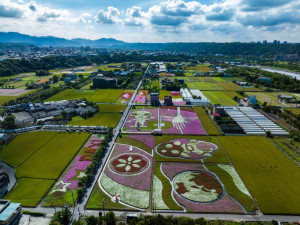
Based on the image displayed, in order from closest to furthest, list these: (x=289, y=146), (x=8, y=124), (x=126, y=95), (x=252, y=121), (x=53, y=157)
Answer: (x=53, y=157), (x=289, y=146), (x=8, y=124), (x=252, y=121), (x=126, y=95)

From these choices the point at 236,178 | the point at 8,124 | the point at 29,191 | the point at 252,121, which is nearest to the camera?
the point at 29,191

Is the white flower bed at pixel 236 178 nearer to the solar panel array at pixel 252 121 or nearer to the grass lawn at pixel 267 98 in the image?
the solar panel array at pixel 252 121

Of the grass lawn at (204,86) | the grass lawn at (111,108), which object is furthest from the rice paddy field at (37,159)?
the grass lawn at (204,86)

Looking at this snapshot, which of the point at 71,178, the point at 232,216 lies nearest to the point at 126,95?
the point at 71,178

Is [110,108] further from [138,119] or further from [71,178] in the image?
[71,178]

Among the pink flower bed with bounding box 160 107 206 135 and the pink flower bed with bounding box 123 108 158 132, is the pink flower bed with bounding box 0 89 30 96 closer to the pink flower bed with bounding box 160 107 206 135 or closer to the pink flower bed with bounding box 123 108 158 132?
the pink flower bed with bounding box 123 108 158 132
